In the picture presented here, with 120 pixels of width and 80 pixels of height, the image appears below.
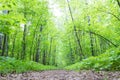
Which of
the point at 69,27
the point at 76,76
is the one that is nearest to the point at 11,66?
the point at 76,76

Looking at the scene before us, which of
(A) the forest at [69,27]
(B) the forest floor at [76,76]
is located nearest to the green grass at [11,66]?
(A) the forest at [69,27]

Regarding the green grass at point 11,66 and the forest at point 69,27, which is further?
the forest at point 69,27

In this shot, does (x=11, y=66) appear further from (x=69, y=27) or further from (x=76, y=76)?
(x=69, y=27)

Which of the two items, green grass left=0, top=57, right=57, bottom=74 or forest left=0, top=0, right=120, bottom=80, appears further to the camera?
forest left=0, top=0, right=120, bottom=80

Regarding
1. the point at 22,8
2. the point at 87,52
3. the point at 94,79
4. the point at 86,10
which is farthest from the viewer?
the point at 87,52

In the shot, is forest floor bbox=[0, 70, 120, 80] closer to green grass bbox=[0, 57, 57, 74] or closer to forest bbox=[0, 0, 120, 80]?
forest bbox=[0, 0, 120, 80]

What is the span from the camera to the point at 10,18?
9.78 m

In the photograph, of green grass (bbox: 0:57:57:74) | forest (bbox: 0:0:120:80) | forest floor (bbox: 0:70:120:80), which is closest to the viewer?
forest floor (bbox: 0:70:120:80)

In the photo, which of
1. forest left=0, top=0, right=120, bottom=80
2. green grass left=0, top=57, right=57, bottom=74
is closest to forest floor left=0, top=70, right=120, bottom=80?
forest left=0, top=0, right=120, bottom=80

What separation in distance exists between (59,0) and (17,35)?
7.65 meters

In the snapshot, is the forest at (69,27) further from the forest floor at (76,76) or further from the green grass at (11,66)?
the forest floor at (76,76)

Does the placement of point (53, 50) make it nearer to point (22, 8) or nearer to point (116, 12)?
point (22, 8)

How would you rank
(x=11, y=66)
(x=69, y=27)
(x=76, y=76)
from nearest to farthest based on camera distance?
(x=76, y=76)
(x=11, y=66)
(x=69, y=27)

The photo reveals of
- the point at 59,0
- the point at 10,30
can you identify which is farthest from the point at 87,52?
the point at 10,30
